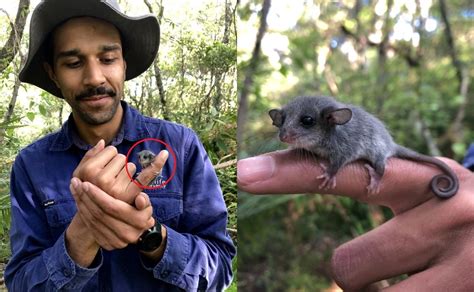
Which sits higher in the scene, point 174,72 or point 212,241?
point 174,72

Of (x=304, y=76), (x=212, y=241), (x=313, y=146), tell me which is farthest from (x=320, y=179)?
(x=304, y=76)

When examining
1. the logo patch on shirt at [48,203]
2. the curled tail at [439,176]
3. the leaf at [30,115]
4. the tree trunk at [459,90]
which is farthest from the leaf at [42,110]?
the tree trunk at [459,90]

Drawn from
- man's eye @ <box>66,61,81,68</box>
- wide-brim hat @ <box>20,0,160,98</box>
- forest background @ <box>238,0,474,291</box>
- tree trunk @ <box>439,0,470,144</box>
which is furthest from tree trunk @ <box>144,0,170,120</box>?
tree trunk @ <box>439,0,470,144</box>

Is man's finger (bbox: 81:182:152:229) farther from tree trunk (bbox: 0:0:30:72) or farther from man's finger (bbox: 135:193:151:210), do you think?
tree trunk (bbox: 0:0:30:72)

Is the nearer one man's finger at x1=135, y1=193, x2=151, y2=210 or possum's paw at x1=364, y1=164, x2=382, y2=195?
man's finger at x1=135, y1=193, x2=151, y2=210

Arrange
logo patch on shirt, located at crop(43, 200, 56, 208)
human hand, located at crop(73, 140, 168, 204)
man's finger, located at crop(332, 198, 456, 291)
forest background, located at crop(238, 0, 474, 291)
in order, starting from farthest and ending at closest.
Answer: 1. forest background, located at crop(238, 0, 474, 291)
2. man's finger, located at crop(332, 198, 456, 291)
3. logo patch on shirt, located at crop(43, 200, 56, 208)
4. human hand, located at crop(73, 140, 168, 204)

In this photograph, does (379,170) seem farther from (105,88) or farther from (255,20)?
(255,20)
